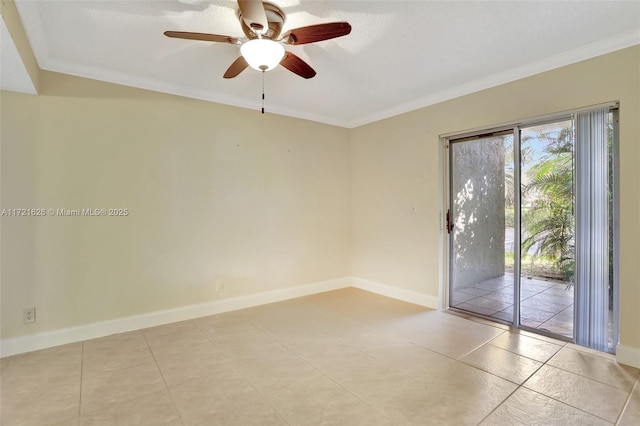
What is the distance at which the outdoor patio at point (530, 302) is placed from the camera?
9.76ft

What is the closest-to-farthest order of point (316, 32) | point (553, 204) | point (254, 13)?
point (254, 13) < point (316, 32) < point (553, 204)

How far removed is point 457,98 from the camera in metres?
3.55

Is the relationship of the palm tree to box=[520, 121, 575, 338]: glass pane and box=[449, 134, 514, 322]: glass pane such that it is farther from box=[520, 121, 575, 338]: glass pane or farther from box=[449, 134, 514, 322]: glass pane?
box=[449, 134, 514, 322]: glass pane

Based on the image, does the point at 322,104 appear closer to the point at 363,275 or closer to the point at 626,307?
the point at 363,275

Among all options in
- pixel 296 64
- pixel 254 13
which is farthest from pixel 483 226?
pixel 254 13

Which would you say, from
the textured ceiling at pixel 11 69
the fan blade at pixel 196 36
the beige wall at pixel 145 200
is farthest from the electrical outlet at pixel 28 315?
the fan blade at pixel 196 36

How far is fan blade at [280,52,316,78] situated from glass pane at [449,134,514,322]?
2.19m

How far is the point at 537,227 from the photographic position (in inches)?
122

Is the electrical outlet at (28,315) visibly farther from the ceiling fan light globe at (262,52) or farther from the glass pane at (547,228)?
the glass pane at (547,228)

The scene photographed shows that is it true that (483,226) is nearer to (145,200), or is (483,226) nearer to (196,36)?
(196,36)

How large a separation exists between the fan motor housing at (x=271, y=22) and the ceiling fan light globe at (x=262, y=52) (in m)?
0.09

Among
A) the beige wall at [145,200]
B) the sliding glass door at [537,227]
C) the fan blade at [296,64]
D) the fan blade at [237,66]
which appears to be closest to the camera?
the fan blade at [296,64]

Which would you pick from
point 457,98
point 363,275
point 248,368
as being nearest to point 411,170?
point 457,98

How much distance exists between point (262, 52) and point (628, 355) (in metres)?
3.52
